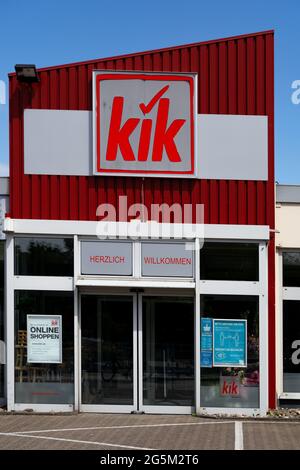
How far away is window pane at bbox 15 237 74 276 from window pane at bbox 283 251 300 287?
12.7 ft

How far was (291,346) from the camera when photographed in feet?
42.6

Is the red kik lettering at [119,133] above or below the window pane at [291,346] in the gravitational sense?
above

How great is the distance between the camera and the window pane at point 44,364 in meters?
12.5

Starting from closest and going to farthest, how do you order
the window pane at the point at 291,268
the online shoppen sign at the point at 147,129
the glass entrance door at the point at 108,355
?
1. the glass entrance door at the point at 108,355
2. the online shoppen sign at the point at 147,129
3. the window pane at the point at 291,268

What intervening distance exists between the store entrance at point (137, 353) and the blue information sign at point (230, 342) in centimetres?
45

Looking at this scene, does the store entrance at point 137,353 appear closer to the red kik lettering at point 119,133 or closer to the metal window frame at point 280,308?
the metal window frame at point 280,308

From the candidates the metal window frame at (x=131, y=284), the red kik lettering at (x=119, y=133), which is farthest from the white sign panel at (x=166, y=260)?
the red kik lettering at (x=119, y=133)

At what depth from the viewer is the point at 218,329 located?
1245cm

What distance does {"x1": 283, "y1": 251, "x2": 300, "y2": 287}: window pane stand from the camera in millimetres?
13027

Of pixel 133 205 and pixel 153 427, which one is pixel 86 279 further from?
pixel 153 427

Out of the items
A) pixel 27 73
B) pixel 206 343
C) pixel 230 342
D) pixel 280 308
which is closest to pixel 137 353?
pixel 206 343

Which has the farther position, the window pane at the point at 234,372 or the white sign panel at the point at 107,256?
the white sign panel at the point at 107,256
